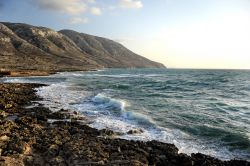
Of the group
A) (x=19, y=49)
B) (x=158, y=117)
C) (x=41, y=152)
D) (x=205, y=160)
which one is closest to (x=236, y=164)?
(x=205, y=160)

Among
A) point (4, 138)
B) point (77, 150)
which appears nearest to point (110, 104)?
point (4, 138)

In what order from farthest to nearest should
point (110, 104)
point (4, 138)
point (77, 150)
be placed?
point (110, 104) < point (4, 138) < point (77, 150)

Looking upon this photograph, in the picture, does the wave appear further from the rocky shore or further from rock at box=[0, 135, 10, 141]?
rock at box=[0, 135, 10, 141]

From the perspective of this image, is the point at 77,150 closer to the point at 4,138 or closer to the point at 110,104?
the point at 4,138

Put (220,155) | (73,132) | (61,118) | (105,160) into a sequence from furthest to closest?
(61,118)
(73,132)
(220,155)
(105,160)

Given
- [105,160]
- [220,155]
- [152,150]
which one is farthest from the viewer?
[220,155]

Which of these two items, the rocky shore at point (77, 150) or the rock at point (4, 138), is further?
the rock at point (4, 138)

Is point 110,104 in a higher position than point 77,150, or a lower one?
lower

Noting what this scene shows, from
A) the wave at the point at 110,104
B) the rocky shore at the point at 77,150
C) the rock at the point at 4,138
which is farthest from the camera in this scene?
the wave at the point at 110,104

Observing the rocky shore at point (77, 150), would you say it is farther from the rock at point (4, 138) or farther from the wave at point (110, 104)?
the wave at point (110, 104)

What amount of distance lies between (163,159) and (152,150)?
122 cm

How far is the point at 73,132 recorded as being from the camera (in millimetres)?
16422

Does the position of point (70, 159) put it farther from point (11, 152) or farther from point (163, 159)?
point (163, 159)

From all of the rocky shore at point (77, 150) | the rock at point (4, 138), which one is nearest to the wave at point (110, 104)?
the rocky shore at point (77, 150)
